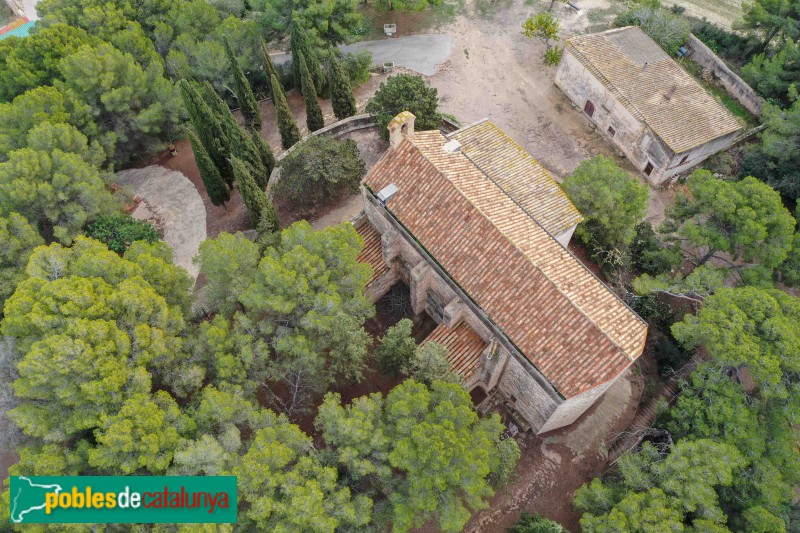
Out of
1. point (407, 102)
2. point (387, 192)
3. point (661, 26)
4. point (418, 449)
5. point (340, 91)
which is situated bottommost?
point (418, 449)

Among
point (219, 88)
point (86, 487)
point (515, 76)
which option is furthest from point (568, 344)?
point (219, 88)

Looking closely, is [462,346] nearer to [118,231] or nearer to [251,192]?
[251,192]

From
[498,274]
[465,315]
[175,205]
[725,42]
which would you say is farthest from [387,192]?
[725,42]

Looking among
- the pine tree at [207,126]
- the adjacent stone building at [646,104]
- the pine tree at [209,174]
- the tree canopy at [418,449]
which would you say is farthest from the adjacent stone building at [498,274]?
the adjacent stone building at [646,104]

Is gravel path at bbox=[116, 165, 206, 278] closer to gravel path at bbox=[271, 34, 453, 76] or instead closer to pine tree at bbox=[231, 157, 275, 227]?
pine tree at bbox=[231, 157, 275, 227]

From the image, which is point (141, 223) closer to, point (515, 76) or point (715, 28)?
point (515, 76)

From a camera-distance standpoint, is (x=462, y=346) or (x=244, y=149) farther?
(x=244, y=149)
